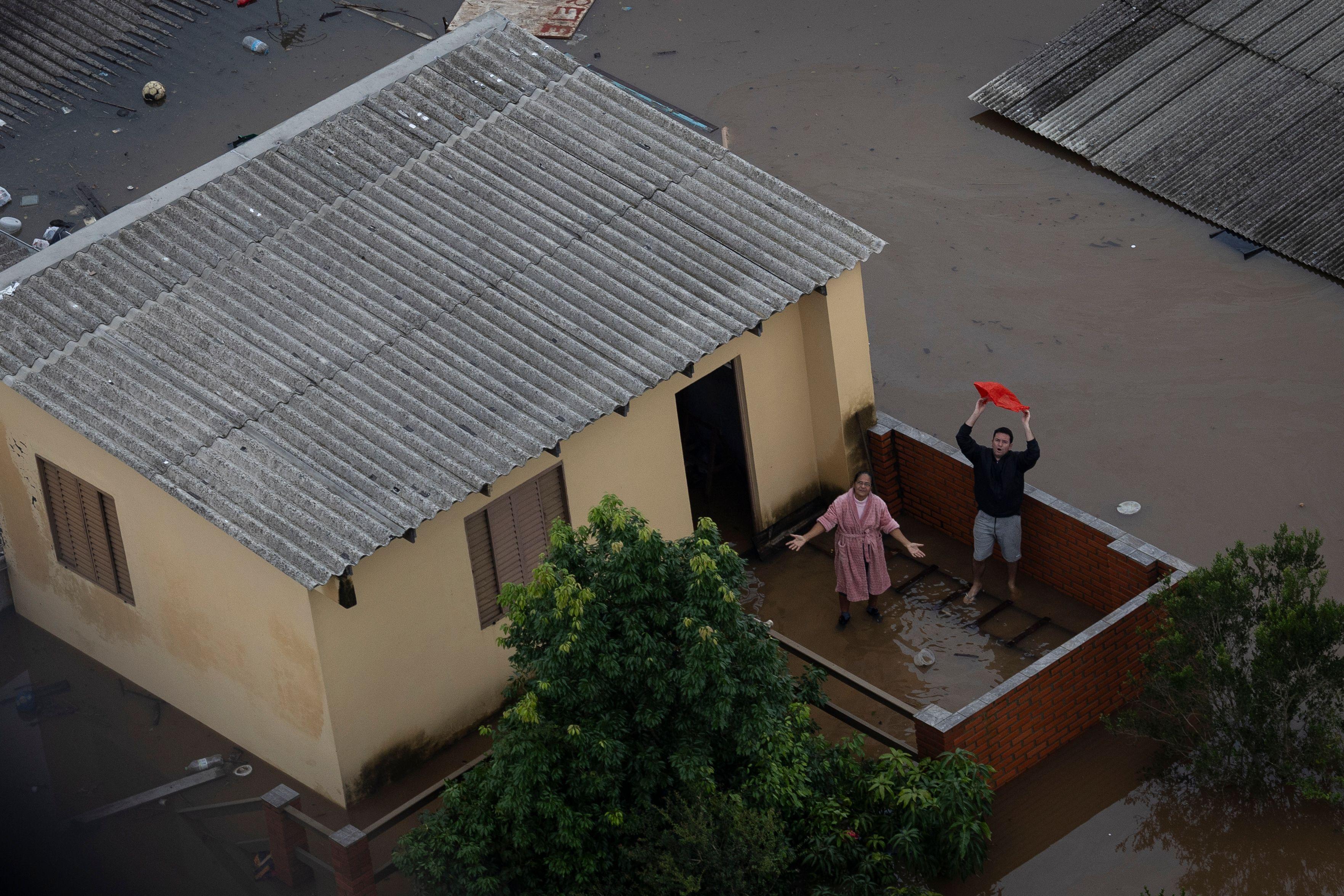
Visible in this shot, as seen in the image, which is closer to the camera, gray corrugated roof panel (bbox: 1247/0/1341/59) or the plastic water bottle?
the plastic water bottle

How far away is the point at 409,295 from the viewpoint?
43.2ft

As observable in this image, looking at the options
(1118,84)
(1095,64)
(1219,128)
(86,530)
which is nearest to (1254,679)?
(86,530)

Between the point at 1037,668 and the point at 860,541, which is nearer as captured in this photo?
the point at 1037,668

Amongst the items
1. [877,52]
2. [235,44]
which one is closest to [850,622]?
[877,52]

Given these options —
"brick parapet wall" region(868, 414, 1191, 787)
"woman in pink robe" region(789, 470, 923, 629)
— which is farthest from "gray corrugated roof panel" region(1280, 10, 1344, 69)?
"woman in pink robe" region(789, 470, 923, 629)

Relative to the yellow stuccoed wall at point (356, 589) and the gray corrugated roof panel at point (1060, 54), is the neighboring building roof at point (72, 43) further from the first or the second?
the gray corrugated roof panel at point (1060, 54)

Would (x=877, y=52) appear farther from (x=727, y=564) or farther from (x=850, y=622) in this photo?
(x=727, y=564)

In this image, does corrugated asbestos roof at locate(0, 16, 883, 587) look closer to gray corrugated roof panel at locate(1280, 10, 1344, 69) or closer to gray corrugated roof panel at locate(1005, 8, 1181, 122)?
gray corrugated roof panel at locate(1005, 8, 1181, 122)

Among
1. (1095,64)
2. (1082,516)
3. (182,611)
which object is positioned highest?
(1095,64)

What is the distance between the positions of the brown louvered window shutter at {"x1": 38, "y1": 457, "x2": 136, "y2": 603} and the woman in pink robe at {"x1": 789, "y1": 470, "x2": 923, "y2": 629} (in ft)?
16.6

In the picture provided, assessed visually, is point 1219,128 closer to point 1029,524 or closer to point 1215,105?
point 1215,105

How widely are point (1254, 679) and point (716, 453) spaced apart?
546 centimetres

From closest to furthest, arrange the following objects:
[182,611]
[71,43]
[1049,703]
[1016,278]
Answer: 1. [1049,703]
2. [182,611]
3. [1016,278]
4. [71,43]

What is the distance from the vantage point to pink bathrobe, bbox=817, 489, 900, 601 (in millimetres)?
13539
